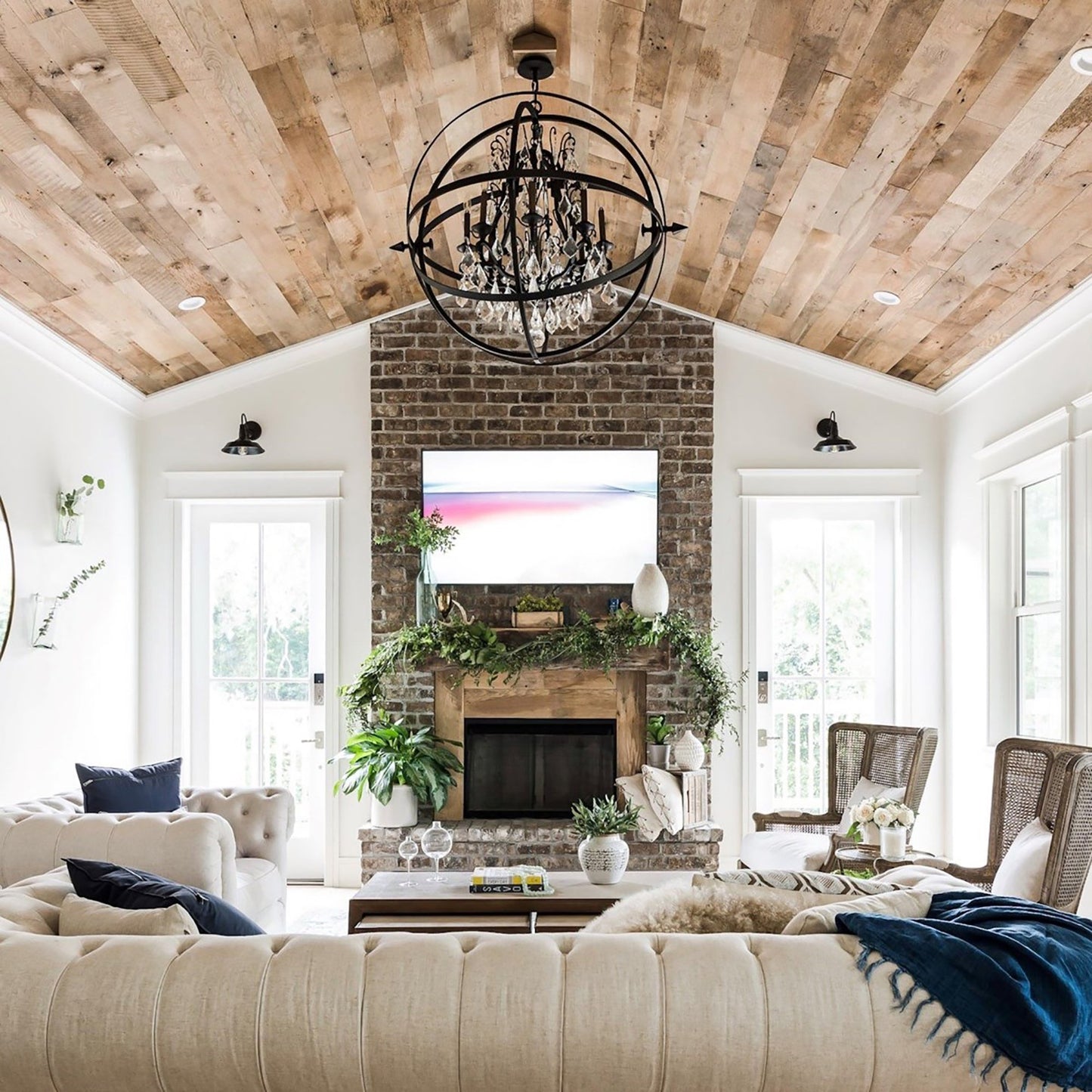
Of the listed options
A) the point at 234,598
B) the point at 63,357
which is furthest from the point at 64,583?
the point at 234,598

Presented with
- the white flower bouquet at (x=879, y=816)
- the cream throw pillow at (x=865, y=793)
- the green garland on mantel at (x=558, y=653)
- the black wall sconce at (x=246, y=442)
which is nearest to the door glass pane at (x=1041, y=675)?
the cream throw pillow at (x=865, y=793)

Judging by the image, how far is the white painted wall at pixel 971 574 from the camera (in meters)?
4.83

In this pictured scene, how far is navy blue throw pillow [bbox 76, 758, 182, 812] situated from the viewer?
4012 millimetres

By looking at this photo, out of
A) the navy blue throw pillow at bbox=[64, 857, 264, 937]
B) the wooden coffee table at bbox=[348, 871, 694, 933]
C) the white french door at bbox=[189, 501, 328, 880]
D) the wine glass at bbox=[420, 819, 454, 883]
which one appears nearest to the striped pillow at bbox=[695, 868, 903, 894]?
the navy blue throw pillow at bbox=[64, 857, 264, 937]

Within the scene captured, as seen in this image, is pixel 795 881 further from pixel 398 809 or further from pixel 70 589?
pixel 70 589

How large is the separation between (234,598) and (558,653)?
6.01 feet

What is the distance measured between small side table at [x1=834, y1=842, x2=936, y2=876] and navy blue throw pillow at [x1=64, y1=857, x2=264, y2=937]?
93.7 inches

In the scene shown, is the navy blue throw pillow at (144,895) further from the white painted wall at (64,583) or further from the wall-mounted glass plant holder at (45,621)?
the wall-mounted glass plant holder at (45,621)

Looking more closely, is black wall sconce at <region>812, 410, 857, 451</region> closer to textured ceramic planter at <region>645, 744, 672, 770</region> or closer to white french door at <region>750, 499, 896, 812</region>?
white french door at <region>750, 499, 896, 812</region>

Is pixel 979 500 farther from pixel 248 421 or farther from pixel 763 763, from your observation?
pixel 248 421

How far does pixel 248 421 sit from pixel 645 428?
2.12m

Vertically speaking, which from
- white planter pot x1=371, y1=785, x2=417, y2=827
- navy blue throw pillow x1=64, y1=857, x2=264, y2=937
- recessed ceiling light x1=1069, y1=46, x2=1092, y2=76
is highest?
recessed ceiling light x1=1069, y1=46, x2=1092, y2=76

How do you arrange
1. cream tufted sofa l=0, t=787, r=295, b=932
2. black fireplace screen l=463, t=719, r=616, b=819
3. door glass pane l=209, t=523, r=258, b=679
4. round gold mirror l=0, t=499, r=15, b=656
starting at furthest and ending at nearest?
door glass pane l=209, t=523, r=258, b=679
black fireplace screen l=463, t=719, r=616, b=819
round gold mirror l=0, t=499, r=15, b=656
cream tufted sofa l=0, t=787, r=295, b=932

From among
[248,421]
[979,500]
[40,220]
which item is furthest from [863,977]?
[248,421]
